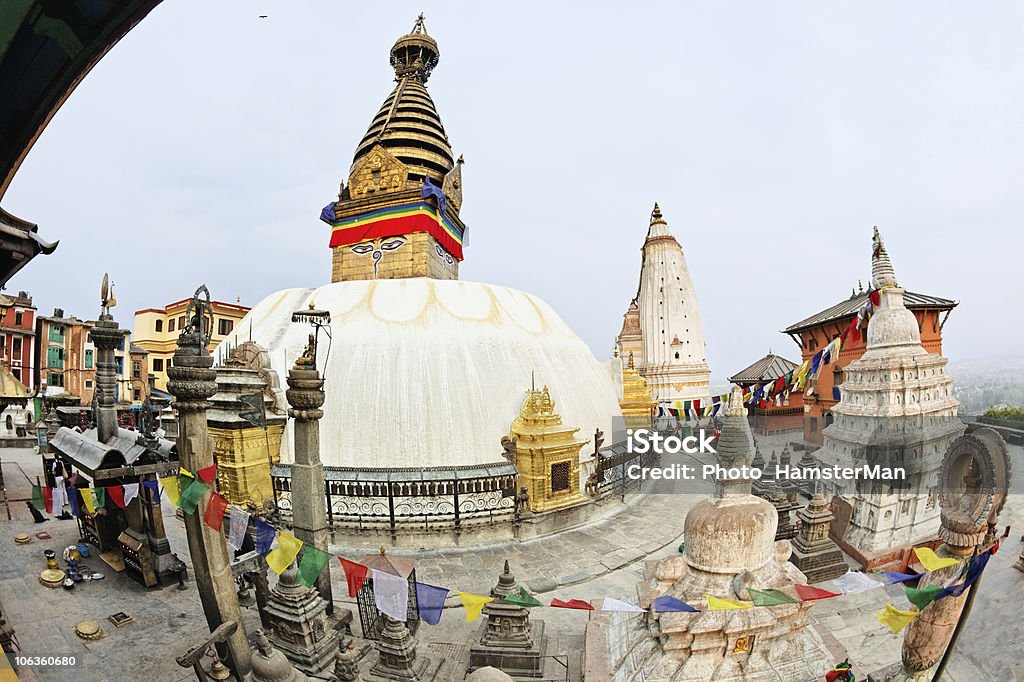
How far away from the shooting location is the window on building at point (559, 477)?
448 inches

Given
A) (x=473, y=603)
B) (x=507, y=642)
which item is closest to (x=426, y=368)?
(x=507, y=642)

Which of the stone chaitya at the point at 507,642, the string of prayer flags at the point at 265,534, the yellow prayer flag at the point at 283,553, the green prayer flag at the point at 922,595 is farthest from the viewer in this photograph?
the string of prayer flags at the point at 265,534

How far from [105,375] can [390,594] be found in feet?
27.2

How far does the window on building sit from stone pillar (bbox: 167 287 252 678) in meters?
7.25

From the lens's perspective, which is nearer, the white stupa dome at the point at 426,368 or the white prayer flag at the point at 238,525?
the white prayer flag at the point at 238,525

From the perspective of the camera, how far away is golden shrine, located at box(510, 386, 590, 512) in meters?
11.2

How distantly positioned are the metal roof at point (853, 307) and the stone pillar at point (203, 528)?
71.5ft

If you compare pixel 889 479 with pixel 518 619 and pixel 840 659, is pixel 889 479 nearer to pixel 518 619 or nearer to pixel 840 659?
pixel 840 659

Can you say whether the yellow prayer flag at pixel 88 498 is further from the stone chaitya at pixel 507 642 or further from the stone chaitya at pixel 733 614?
the stone chaitya at pixel 733 614

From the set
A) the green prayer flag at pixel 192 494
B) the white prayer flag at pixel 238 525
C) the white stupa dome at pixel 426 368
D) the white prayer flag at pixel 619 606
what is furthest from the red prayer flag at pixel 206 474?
the white stupa dome at pixel 426 368

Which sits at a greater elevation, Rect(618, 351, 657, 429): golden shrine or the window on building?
Rect(618, 351, 657, 429): golden shrine

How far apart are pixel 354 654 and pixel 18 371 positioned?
3778 centimetres

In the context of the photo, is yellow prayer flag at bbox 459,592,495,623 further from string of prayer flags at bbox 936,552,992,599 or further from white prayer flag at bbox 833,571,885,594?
string of prayer flags at bbox 936,552,992,599

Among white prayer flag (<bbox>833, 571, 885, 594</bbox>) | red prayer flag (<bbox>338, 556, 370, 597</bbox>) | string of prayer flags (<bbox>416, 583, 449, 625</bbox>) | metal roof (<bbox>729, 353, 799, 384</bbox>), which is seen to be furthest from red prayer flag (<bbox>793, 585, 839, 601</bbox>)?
metal roof (<bbox>729, 353, 799, 384</bbox>)
